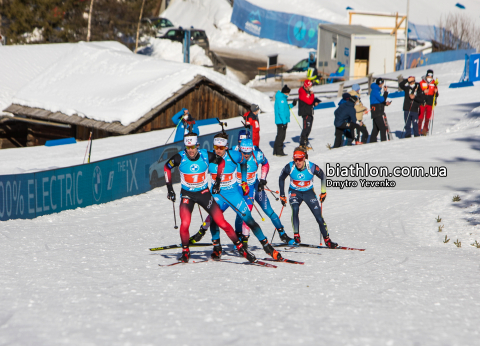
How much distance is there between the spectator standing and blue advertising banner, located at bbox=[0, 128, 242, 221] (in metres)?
8.22

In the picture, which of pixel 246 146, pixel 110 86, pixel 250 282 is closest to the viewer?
pixel 250 282

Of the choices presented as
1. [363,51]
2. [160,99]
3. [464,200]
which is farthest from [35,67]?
[464,200]

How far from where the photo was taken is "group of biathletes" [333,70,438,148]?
16.8 m

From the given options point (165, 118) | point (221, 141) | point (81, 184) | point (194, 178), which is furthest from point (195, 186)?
point (165, 118)

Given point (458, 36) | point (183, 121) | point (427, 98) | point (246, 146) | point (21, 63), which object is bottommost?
point (246, 146)

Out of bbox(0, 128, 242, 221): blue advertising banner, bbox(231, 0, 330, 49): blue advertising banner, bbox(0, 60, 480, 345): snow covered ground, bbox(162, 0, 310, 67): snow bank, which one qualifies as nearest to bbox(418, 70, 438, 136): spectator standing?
bbox(0, 60, 480, 345): snow covered ground

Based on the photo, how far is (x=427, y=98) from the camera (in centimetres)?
1784

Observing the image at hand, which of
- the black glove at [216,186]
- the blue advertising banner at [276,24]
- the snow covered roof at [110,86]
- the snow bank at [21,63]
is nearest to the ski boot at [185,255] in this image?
the black glove at [216,186]

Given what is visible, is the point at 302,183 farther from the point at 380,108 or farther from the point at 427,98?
the point at 427,98

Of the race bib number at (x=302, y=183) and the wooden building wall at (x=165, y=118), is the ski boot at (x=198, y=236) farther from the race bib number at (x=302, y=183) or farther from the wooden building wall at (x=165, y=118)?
the wooden building wall at (x=165, y=118)

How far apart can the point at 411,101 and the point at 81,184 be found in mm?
10890

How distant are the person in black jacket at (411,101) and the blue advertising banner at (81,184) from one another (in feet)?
25.2

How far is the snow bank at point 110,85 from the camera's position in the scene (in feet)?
77.4

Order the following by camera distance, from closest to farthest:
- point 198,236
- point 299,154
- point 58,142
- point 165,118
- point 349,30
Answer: point 299,154
point 198,236
point 58,142
point 165,118
point 349,30
